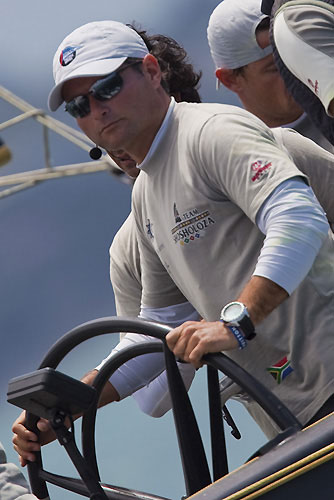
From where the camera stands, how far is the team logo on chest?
156 centimetres

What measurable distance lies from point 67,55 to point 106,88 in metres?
0.10

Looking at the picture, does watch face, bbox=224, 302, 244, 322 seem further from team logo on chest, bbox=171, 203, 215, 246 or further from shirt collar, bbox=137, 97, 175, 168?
shirt collar, bbox=137, 97, 175, 168

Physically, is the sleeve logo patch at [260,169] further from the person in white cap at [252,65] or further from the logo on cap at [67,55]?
the person in white cap at [252,65]

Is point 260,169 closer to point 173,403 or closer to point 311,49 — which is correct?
point 311,49

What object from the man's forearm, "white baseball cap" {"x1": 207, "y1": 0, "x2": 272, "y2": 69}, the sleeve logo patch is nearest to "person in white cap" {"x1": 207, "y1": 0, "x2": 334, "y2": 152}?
"white baseball cap" {"x1": 207, "y1": 0, "x2": 272, "y2": 69}

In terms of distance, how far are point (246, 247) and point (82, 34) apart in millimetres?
506

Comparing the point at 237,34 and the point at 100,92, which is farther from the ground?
the point at 100,92

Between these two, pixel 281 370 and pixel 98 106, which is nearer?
pixel 281 370

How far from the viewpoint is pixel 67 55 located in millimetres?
1716

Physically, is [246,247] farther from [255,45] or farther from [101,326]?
[255,45]

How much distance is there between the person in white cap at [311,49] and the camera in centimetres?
156

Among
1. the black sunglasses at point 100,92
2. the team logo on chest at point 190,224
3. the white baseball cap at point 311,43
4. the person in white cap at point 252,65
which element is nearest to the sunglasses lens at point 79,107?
the black sunglasses at point 100,92

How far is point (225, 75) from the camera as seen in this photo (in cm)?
235

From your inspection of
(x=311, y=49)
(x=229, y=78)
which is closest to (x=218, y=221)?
(x=311, y=49)
